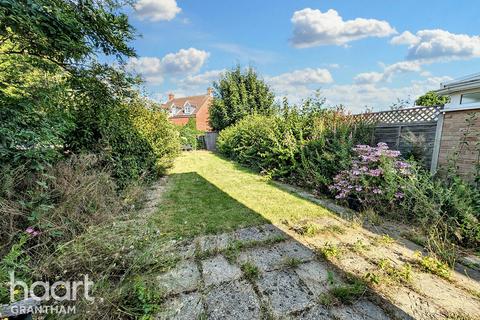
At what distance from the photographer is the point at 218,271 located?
7.13 feet

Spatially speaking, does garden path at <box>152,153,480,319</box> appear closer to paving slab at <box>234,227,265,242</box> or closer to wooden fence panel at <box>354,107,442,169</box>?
paving slab at <box>234,227,265,242</box>

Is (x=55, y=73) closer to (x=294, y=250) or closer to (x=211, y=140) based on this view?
(x=294, y=250)

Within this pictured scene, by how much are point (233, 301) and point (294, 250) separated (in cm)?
104

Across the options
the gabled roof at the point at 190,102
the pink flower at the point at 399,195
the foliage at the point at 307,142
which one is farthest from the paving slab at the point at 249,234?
the gabled roof at the point at 190,102

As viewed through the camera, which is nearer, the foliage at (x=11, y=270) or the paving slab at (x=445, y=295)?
the foliage at (x=11, y=270)

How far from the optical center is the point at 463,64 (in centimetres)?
580

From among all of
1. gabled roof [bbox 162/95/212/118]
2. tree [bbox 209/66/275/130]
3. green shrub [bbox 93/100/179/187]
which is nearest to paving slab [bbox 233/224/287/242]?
green shrub [bbox 93/100/179/187]

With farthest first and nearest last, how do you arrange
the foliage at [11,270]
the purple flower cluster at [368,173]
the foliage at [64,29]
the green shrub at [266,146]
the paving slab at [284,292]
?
the green shrub at [266,146]
the purple flower cluster at [368,173]
the foliage at [64,29]
the paving slab at [284,292]
the foliage at [11,270]

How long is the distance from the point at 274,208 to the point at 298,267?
Answer: 1.77 m

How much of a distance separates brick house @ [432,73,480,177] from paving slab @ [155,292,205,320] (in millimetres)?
4194

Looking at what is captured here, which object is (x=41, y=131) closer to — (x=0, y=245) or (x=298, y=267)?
(x=0, y=245)

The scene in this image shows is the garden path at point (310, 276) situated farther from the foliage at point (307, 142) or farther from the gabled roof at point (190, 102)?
the gabled roof at point (190, 102)

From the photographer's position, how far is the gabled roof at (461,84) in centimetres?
347

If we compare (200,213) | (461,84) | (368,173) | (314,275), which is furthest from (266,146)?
(314,275)
